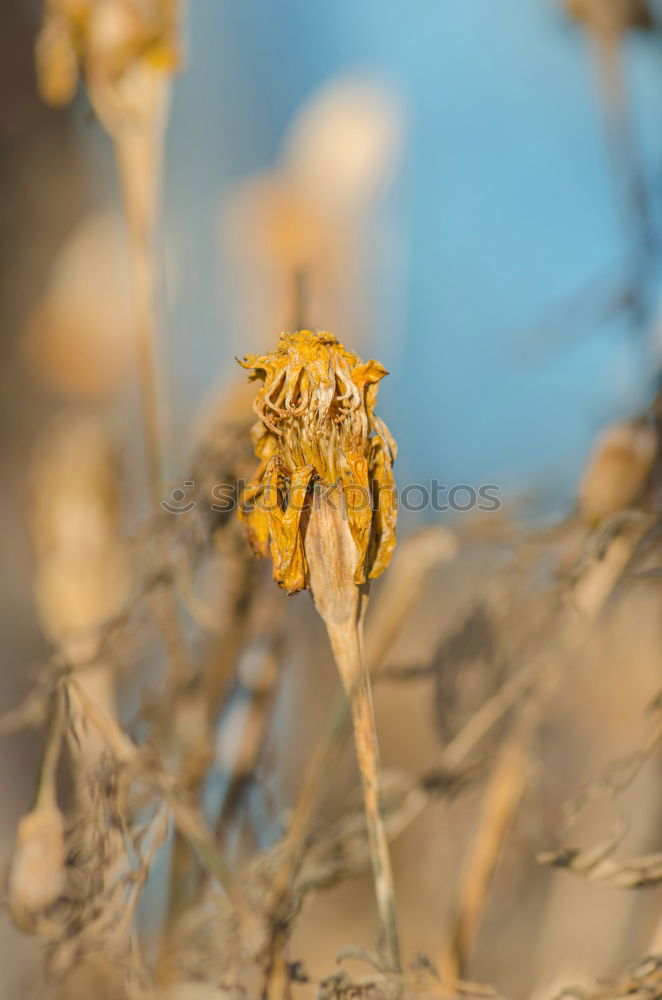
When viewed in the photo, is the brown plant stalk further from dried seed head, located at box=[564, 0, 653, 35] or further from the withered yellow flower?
dried seed head, located at box=[564, 0, 653, 35]

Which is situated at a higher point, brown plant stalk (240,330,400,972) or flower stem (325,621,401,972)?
brown plant stalk (240,330,400,972)

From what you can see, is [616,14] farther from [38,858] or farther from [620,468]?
[38,858]

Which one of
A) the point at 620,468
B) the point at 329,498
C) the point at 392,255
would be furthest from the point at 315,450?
the point at 392,255

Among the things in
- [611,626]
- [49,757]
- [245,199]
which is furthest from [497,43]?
[49,757]

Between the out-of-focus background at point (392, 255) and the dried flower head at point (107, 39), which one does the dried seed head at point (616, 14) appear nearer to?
the out-of-focus background at point (392, 255)

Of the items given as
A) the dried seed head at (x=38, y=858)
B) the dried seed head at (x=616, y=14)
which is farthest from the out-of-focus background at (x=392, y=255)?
the dried seed head at (x=38, y=858)

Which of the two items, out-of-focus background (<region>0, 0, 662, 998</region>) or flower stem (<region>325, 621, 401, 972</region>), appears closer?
flower stem (<region>325, 621, 401, 972</region>)

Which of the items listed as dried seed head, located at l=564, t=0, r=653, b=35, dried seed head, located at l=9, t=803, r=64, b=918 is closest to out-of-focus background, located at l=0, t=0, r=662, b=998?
dried seed head, located at l=564, t=0, r=653, b=35
